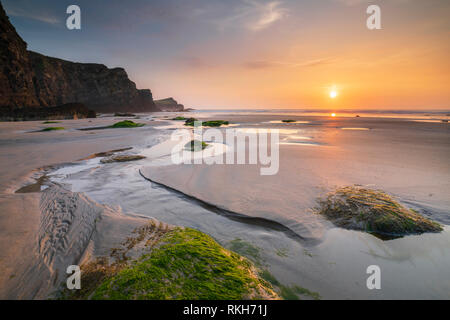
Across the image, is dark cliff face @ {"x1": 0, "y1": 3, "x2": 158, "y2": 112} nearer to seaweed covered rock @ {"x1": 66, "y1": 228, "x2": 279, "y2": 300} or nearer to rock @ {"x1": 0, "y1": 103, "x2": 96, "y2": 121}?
rock @ {"x1": 0, "y1": 103, "x2": 96, "y2": 121}

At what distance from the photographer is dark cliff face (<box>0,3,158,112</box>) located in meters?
26.7

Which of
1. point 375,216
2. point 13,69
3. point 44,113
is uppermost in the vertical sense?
point 13,69

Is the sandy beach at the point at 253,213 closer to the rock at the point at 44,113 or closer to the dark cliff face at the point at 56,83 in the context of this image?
the rock at the point at 44,113

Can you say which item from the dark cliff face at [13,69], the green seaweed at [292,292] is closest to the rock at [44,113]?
the dark cliff face at [13,69]

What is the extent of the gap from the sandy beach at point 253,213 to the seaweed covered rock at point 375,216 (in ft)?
0.53

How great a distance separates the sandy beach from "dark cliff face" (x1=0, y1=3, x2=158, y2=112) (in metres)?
34.5

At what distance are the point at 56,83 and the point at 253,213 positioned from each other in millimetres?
71396

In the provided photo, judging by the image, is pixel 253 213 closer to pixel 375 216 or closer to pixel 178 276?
A: pixel 178 276

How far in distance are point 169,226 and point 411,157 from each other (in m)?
8.77

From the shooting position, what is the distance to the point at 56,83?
168 feet

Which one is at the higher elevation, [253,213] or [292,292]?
[253,213]

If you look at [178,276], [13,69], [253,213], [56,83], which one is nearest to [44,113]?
[13,69]

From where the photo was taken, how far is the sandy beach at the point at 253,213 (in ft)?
6.74
